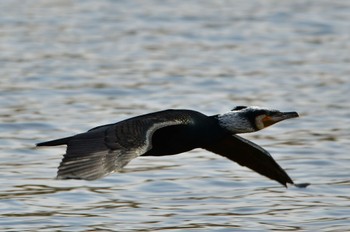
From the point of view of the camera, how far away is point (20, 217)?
851 centimetres

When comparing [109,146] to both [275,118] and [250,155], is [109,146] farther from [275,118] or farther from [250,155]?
[250,155]

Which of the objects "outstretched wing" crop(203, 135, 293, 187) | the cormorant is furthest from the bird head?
"outstretched wing" crop(203, 135, 293, 187)

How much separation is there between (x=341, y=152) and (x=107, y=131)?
3.72 m

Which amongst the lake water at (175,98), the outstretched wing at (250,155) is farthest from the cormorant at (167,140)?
the lake water at (175,98)

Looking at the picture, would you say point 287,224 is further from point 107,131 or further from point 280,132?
point 280,132

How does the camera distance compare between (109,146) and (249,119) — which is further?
(249,119)

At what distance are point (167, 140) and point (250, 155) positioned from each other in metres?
0.94

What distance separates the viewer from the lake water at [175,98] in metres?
8.78

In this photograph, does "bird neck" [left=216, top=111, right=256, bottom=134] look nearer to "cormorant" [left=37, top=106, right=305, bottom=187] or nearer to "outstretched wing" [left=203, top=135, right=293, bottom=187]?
"cormorant" [left=37, top=106, right=305, bottom=187]

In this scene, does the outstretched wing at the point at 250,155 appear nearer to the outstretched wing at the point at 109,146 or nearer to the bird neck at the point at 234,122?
the bird neck at the point at 234,122

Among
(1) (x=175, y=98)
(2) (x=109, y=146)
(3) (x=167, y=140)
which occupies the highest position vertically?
(2) (x=109, y=146)

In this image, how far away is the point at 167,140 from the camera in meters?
8.28

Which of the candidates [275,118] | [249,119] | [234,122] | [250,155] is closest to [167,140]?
[234,122]

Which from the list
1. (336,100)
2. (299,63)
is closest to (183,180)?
(336,100)
